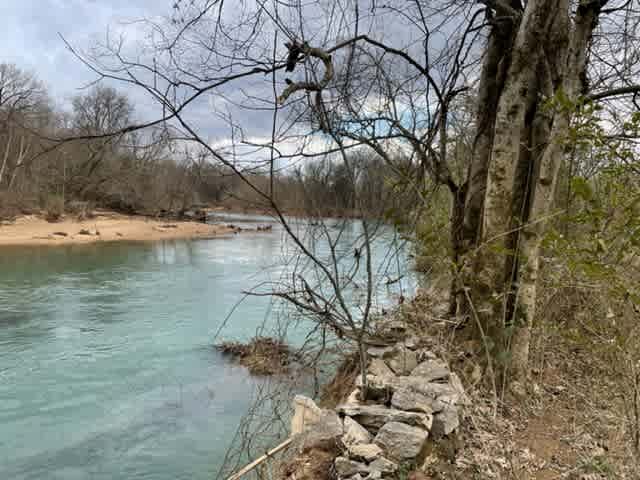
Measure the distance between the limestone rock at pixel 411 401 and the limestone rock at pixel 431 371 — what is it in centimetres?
35

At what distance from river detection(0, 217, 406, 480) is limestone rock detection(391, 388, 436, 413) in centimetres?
111

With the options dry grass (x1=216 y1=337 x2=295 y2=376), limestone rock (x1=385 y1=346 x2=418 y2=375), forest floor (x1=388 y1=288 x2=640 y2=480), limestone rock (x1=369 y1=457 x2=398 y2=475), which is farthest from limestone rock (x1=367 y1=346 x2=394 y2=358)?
dry grass (x1=216 y1=337 x2=295 y2=376)

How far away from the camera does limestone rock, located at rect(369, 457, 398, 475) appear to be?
205cm

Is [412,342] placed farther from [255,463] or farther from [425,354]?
Result: [255,463]

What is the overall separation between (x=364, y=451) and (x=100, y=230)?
920 inches

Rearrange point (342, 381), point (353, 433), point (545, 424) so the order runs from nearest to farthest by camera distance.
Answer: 1. point (353, 433)
2. point (545, 424)
3. point (342, 381)

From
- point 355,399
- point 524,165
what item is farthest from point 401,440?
point 524,165

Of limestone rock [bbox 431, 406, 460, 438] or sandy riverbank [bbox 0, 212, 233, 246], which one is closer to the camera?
limestone rock [bbox 431, 406, 460, 438]

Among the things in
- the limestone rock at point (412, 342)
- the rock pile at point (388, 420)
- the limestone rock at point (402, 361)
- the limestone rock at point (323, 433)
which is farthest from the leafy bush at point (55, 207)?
the limestone rock at point (323, 433)

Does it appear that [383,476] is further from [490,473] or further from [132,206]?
[132,206]

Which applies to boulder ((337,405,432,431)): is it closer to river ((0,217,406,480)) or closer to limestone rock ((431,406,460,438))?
limestone rock ((431,406,460,438))

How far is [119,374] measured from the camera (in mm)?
6043

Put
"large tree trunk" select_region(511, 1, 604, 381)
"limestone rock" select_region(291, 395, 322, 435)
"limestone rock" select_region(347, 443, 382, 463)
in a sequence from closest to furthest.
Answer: "limestone rock" select_region(347, 443, 382, 463), "large tree trunk" select_region(511, 1, 604, 381), "limestone rock" select_region(291, 395, 322, 435)

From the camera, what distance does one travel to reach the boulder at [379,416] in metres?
2.36
